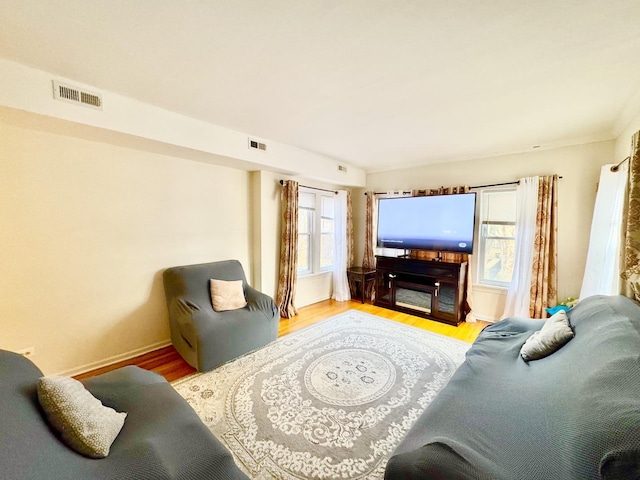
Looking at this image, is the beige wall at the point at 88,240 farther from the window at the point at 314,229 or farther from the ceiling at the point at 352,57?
the window at the point at 314,229

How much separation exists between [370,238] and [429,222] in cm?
125

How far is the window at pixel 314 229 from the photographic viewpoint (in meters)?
4.56

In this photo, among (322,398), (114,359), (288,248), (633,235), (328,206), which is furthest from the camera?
(328,206)

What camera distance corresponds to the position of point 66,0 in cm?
129

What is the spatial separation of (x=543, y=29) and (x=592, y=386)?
1800mm

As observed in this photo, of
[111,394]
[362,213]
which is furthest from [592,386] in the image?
[362,213]

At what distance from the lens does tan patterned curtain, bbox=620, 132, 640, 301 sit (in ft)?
6.11

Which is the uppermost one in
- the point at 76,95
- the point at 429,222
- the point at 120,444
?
the point at 76,95

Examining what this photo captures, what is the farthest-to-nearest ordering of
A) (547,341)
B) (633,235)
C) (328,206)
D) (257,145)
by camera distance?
1. (328,206)
2. (257,145)
3. (633,235)
4. (547,341)

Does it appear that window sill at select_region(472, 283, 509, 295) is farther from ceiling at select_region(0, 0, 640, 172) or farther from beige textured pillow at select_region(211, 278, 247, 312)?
beige textured pillow at select_region(211, 278, 247, 312)

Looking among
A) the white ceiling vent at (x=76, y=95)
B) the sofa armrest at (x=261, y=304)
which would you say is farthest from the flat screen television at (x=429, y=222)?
the white ceiling vent at (x=76, y=95)

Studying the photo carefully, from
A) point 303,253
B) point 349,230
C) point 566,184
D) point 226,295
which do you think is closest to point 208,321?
point 226,295

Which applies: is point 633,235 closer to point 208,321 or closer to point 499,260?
point 499,260

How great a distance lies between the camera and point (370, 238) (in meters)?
5.08
